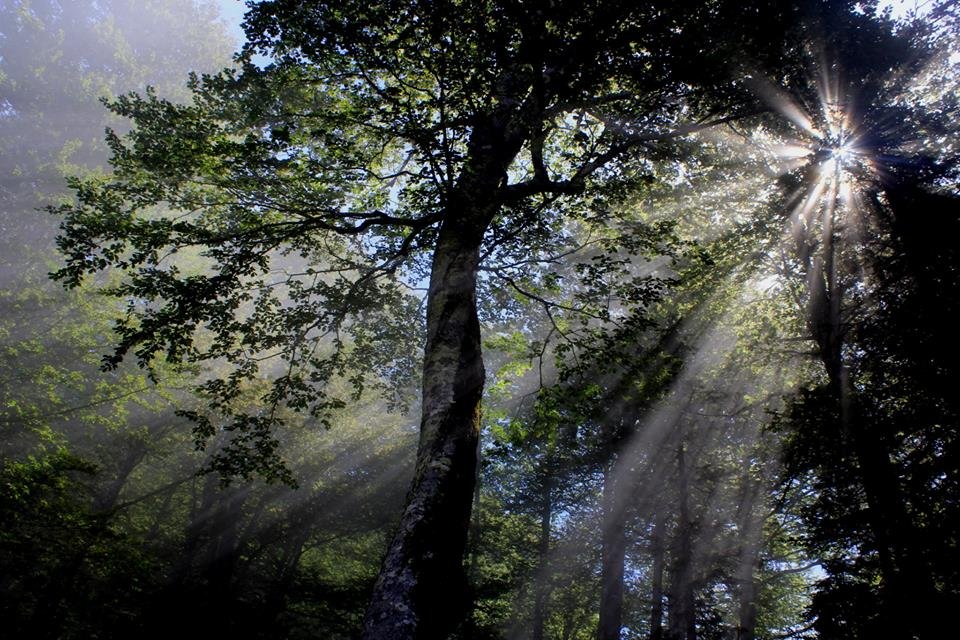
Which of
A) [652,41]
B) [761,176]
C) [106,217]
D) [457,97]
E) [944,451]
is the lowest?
[944,451]

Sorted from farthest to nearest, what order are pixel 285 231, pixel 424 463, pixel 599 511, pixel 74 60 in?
1. pixel 74 60
2. pixel 599 511
3. pixel 285 231
4. pixel 424 463

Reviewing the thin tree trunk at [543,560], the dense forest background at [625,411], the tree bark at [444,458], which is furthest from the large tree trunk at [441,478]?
the thin tree trunk at [543,560]

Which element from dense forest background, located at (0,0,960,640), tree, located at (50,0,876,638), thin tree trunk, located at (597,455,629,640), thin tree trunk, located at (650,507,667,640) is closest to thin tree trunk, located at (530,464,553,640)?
dense forest background, located at (0,0,960,640)

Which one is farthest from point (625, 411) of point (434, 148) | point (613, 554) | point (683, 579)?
point (434, 148)

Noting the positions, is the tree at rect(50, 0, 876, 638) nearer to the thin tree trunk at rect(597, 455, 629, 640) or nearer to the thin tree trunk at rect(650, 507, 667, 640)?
the thin tree trunk at rect(597, 455, 629, 640)

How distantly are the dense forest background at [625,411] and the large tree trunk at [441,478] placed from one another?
2.41 meters

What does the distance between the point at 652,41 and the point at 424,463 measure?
6315 mm

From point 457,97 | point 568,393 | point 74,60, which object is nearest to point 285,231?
point 457,97

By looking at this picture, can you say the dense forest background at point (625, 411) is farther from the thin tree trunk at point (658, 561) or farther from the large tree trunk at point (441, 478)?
the large tree trunk at point (441, 478)

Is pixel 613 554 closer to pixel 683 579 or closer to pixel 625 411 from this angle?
pixel 683 579

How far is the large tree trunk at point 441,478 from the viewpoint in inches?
127

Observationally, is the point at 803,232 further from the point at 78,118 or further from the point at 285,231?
the point at 78,118

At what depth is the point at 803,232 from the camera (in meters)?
13.0

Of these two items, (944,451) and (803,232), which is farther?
(803,232)
